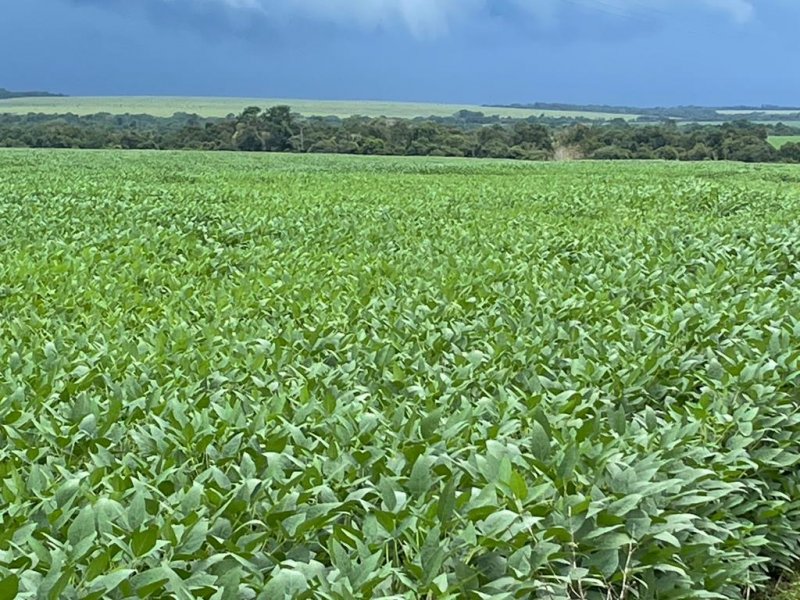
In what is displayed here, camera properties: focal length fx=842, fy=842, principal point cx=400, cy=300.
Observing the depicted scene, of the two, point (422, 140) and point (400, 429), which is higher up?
point (422, 140)

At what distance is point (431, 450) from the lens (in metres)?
2.71

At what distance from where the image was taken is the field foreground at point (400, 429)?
2150 mm

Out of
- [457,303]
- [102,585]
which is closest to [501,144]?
[457,303]

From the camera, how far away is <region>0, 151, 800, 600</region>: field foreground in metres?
2.15

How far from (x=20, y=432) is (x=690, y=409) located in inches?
102

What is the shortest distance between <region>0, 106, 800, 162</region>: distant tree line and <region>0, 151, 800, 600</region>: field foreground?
52195mm

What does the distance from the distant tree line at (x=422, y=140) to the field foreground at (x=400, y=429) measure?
171ft

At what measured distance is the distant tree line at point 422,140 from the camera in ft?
185

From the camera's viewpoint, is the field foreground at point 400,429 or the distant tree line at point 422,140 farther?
the distant tree line at point 422,140

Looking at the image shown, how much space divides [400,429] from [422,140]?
2356 inches

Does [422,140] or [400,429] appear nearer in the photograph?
[400,429]

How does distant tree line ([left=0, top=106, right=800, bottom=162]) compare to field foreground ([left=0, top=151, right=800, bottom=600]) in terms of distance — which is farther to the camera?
distant tree line ([left=0, top=106, right=800, bottom=162])

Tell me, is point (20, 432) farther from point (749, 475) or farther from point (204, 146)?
point (204, 146)

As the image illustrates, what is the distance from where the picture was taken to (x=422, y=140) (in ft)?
202
